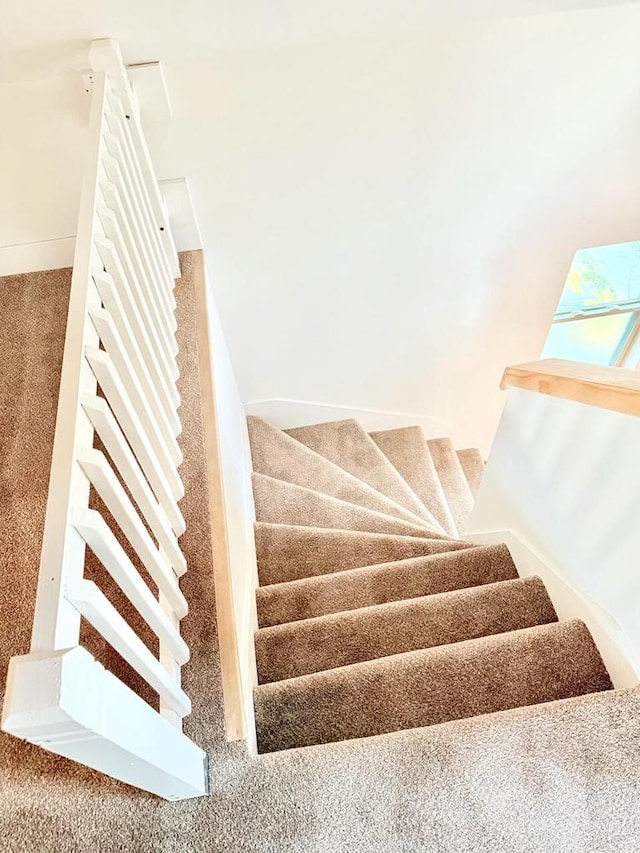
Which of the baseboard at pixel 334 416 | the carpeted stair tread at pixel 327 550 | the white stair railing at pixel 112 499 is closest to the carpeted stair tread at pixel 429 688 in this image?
the white stair railing at pixel 112 499

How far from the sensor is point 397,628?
173 centimetres

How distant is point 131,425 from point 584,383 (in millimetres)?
1011

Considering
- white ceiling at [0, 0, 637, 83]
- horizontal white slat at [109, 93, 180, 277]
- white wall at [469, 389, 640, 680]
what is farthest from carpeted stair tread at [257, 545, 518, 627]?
white ceiling at [0, 0, 637, 83]

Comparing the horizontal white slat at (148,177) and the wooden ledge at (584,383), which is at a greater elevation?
the horizontal white slat at (148,177)

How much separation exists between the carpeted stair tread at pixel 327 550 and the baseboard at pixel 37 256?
4.82ft

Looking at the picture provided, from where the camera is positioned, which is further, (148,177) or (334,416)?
(334,416)

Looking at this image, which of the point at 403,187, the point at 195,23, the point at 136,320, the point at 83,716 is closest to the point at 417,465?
the point at 403,187

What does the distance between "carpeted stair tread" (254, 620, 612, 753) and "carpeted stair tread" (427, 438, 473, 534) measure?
1.93m

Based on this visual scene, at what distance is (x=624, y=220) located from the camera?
2637 millimetres

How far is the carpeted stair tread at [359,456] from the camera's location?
3287 mm

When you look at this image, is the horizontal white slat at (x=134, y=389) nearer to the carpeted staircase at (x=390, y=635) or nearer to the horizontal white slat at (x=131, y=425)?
the horizontal white slat at (x=131, y=425)

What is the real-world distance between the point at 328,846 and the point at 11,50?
2064 millimetres

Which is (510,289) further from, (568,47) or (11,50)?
(11,50)

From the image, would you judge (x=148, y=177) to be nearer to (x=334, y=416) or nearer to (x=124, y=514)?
(x=124, y=514)
